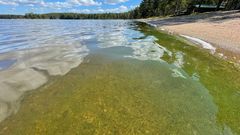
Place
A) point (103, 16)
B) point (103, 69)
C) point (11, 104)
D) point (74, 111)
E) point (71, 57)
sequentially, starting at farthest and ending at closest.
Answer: point (103, 16), point (71, 57), point (103, 69), point (11, 104), point (74, 111)

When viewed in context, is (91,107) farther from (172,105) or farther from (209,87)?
(209,87)

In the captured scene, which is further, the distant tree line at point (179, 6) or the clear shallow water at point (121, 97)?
the distant tree line at point (179, 6)

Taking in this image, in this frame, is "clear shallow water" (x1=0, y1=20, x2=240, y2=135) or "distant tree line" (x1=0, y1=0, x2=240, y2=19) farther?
"distant tree line" (x1=0, y1=0, x2=240, y2=19)

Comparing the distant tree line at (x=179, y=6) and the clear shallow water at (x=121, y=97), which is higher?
the distant tree line at (x=179, y=6)

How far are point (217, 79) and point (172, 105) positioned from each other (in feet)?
10.3

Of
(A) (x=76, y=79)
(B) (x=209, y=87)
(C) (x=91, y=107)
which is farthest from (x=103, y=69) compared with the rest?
(B) (x=209, y=87)

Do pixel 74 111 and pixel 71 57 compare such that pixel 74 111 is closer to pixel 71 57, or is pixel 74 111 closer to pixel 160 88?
pixel 160 88

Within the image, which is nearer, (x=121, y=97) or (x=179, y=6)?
(x=121, y=97)

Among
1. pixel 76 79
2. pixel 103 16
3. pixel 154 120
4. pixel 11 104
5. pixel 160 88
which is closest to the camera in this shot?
pixel 154 120

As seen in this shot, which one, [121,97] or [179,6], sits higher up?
[179,6]

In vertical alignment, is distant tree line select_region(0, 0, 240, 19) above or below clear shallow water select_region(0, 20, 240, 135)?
above

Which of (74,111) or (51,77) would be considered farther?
(51,77)

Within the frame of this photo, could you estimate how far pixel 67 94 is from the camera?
6.59 m

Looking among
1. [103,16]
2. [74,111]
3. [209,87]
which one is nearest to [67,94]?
[74,111]
